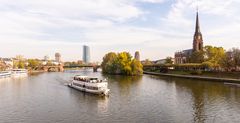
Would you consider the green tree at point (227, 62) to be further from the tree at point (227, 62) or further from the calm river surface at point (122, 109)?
the calm river surface at point (122, 109)

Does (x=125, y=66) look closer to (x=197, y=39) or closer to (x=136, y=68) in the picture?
(x=136, y=68)

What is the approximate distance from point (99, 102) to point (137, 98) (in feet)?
34.5

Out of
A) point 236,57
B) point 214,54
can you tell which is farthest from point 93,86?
point 214,54

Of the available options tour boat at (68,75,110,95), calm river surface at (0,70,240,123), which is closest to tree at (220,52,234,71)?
calm river surface at (0,70,240,123)

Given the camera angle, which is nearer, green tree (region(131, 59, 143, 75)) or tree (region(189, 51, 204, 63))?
green tree (region(131, 59, 143, 75))

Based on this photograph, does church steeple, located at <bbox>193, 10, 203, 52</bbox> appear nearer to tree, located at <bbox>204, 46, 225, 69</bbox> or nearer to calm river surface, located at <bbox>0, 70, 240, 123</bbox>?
tree, located at <bbox>204, 46, 225, 69</bbox>

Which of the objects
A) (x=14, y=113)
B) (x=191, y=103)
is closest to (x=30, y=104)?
(x=14, y=113)

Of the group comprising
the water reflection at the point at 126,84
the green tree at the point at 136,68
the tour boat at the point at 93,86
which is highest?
the green tree at the point at 136,68

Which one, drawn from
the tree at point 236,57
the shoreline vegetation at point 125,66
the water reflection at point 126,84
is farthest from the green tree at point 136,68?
the tree at point 236,57

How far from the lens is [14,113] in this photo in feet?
165

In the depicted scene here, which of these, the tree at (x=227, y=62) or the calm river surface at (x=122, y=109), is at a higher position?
the tree at (x=227, y=62)

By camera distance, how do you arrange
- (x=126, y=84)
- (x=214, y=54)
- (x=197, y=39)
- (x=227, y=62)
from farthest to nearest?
(x=197, y=39) < (x=214, y=54) < (x=227, y=62) < (x=126, y=84)

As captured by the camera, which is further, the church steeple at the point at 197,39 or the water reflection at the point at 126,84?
the church steeple at the point at 197,39

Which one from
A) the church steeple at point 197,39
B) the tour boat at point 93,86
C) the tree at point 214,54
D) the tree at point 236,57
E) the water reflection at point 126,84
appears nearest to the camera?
the tour boat at point 93,86
